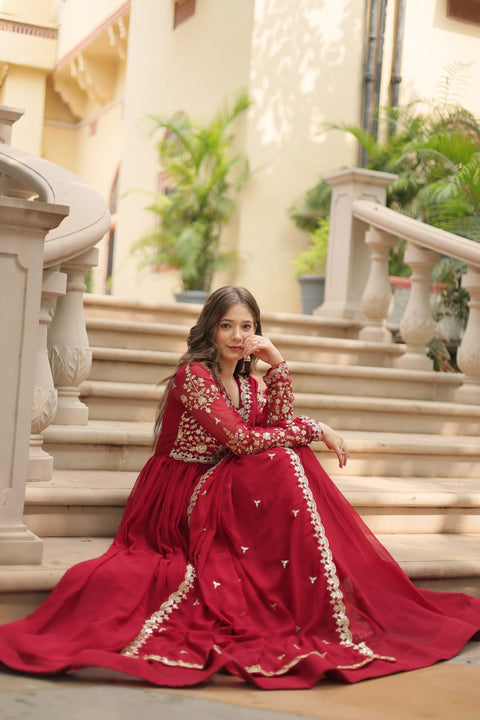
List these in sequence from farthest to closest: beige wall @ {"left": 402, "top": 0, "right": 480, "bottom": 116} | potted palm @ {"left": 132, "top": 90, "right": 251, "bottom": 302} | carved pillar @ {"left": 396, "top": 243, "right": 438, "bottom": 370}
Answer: beige wall @ {"left": 402, "top": 0, "right": 480, "bottom": 116} < potted palm @ {"left": 132, "top": 90, "right": 251, "bottom": 302} < carved pillar @ {"left": 396, "top": 243, "right": 438, "bottom": 370}

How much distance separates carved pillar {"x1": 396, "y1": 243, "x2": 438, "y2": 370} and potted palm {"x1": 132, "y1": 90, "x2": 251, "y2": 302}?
368cm

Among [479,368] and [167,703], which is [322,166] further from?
[167,703]

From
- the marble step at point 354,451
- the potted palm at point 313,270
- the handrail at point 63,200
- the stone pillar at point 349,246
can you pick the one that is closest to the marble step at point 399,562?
the marble step at point 354,451

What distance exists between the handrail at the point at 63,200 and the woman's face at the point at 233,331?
62 centimetres

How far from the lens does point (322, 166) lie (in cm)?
930

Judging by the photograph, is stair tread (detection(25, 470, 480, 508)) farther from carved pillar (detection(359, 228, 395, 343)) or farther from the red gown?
carved pillar (detection(359, 228, 395, 343))

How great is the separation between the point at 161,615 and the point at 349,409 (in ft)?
7.48

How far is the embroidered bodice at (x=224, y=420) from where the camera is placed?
3062mm

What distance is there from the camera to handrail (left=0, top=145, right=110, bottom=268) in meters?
3.00

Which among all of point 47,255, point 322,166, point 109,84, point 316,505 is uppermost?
point 109,84

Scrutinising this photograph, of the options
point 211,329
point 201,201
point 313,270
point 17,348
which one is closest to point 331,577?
point 211,329

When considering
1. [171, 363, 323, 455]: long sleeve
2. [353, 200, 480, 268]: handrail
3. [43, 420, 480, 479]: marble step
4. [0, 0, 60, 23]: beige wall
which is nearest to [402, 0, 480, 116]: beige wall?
[353, 200, 480, 268]: handrail

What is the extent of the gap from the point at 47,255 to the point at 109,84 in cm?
1223

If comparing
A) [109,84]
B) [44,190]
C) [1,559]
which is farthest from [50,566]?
[109,84]
